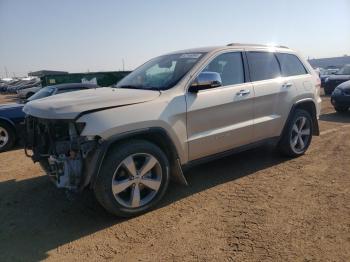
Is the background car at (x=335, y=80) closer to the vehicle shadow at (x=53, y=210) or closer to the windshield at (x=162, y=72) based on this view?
the vehicle shadow at (x=53, y=210)

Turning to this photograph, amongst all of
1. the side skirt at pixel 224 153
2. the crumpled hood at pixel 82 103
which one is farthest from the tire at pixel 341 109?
the crumpled hood at pixel 82 103

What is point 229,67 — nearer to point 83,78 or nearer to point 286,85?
point 286,85

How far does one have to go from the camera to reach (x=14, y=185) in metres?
5.29

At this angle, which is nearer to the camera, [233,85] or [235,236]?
[235,236]

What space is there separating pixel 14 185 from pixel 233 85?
3.60 m

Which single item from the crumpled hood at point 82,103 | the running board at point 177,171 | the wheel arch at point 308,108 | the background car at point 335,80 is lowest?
the background car at point 335,80

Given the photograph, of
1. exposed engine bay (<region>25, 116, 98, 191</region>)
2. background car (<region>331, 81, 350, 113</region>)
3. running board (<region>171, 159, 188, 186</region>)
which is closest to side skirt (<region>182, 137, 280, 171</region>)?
running board (<region>171, 159, 188, 186</region>)

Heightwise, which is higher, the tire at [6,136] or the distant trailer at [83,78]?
the distant trailer at [83,78]

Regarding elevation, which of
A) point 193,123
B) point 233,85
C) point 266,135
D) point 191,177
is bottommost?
point 191,177

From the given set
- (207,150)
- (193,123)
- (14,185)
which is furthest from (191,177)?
(14,185)

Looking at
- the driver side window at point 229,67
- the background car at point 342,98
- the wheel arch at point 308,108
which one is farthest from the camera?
the background car at point 342,98

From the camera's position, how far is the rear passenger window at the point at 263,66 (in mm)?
5199

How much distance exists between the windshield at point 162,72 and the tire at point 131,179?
909mm

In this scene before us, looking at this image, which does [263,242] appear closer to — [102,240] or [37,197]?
[102,240]
